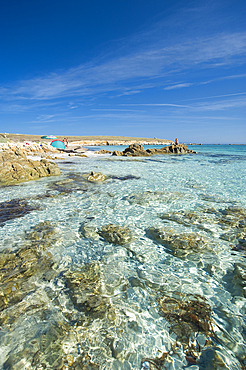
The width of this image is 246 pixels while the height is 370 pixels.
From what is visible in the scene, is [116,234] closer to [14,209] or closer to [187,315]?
[187,315]

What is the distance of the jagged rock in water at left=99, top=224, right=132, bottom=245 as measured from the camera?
186 inches

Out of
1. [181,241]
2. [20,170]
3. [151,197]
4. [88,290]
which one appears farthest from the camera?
[20,170]

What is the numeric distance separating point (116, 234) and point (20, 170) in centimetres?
957

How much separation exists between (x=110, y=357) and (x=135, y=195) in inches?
250

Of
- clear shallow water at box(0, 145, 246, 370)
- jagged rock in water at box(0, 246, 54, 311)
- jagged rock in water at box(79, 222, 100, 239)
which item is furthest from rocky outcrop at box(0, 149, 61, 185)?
jagged rock in water at box(0, 246, 54, 311)

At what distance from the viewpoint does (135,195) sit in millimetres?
8305

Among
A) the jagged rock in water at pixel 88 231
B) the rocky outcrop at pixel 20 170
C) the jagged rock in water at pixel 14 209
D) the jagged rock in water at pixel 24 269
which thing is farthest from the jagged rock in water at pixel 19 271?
the rocky outcrop at pixel 20 170

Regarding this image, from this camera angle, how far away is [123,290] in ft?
10.4

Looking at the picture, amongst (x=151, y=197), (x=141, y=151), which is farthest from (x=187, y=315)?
(x=141, y=151)

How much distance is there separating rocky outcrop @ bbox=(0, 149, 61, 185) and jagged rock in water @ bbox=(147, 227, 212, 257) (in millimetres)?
9449

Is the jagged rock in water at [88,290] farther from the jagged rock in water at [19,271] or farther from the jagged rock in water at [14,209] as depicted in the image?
the jagged rock in water at [14,209]

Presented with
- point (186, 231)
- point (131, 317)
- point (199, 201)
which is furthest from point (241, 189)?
point (131, 317)

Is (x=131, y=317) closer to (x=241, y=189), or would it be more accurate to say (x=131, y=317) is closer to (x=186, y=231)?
(x=186, y=231)

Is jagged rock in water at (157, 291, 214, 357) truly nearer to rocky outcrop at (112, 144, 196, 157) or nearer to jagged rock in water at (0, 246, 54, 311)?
jagged rock in water at (0, 246, 54, 311)
